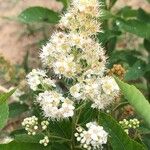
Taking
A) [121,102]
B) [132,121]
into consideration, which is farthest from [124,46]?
[132,121]

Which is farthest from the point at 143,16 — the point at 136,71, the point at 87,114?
the point at 87,114

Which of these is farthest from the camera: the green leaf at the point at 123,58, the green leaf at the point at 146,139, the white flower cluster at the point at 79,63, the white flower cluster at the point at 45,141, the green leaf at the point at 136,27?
the green leaf at the point at 123,58

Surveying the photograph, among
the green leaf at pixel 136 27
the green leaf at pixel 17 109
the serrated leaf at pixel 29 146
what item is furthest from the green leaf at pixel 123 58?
the serrated leaf at pixel 29 146

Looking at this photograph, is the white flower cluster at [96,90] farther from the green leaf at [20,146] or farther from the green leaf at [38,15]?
the green leaf at [38,15]

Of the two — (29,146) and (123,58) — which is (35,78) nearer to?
(29,146)

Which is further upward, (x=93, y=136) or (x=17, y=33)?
(x=93, y=136)

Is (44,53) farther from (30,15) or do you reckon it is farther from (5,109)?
(30,15)
